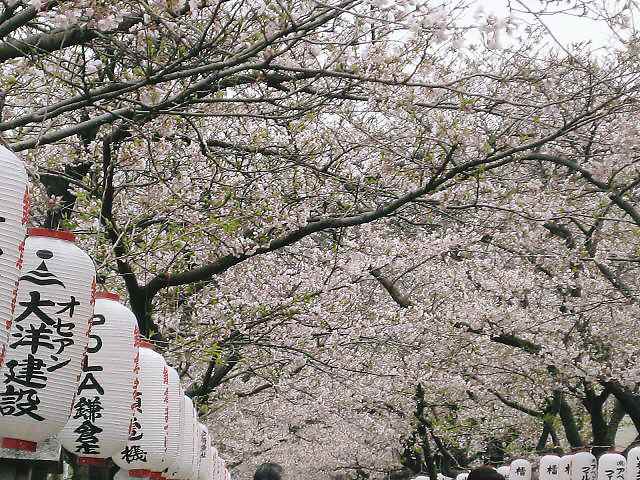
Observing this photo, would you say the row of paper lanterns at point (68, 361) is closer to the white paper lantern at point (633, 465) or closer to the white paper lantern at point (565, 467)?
the white paper lantern at point (633, 465)

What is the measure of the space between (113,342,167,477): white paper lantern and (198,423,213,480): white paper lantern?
3.15m

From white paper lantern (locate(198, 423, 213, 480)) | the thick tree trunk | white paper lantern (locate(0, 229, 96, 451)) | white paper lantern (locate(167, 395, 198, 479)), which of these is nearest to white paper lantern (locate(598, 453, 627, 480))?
the thick tree trunk

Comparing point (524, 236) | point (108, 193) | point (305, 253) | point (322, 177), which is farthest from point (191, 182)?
point (524, 236)

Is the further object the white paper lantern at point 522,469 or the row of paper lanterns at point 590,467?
the white paper lantern at point 522,469

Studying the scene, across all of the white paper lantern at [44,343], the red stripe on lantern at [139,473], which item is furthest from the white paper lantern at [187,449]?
the white paper lantern at [44,343]

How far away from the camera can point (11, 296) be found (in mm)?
4223

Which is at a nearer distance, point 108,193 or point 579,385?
point 108,193

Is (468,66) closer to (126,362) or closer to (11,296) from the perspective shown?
(126,362)

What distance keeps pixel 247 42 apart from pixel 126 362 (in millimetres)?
2247

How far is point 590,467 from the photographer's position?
15.6 metres

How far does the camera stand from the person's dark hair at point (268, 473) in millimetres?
5543

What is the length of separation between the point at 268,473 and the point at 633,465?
388 inches

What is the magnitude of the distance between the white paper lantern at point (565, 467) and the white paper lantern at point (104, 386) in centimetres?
1103

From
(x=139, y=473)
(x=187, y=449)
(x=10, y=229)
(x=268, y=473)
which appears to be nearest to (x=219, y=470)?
(x=187, y=449)
